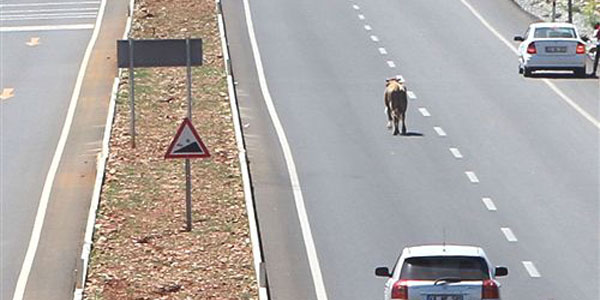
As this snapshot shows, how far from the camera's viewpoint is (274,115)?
143 feet

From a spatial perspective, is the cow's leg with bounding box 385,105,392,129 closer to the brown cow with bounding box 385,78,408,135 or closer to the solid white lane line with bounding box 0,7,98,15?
the brown cow with bounding box 385,78,408,135

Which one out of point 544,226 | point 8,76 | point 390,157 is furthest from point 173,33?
point 544,226

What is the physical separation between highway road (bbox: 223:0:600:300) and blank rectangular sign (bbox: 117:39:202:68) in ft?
9.36

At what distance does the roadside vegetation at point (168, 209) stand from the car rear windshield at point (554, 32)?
884cm

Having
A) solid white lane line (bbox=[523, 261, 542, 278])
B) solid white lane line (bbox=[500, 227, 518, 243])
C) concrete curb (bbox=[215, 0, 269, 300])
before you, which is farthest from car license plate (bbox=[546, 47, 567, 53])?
solid white lane line (bbox=[523, 261, 542, 278])

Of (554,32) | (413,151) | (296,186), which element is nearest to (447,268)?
(296,186)

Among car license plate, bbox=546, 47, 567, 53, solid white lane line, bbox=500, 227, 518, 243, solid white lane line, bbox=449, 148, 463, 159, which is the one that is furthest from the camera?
car license plate, bbox=546, 47, 567, 53

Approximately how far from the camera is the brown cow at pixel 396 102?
41.0 m

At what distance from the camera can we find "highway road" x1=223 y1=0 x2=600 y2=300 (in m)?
29.7

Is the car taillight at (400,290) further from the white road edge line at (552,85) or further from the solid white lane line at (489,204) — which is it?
the white road edge line at (552,85)

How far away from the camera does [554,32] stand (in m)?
50.7

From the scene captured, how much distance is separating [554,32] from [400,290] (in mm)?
28612

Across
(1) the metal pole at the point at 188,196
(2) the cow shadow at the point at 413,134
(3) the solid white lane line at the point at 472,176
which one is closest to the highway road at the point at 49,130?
(1) the metal pole at the point at 188,196

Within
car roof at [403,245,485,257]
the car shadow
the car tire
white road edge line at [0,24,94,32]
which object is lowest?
car roof at [403,245,485,257]
